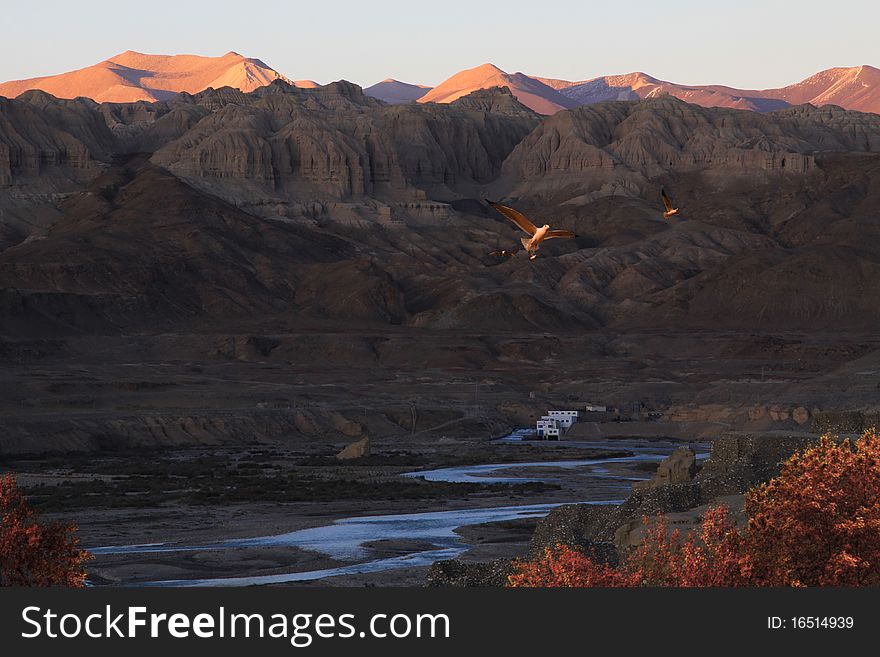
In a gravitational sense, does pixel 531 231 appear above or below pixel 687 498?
above

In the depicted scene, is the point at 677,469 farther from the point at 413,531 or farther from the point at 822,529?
the point at 822,529

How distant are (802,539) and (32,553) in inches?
463

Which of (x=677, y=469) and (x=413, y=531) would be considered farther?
(x=413, y=531)

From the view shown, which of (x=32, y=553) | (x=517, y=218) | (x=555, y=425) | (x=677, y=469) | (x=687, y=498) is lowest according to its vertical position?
(x=555, y=425)

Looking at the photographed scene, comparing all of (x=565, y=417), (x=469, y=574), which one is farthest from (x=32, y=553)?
(x=565, y=417)

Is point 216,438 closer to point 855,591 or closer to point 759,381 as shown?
point 759,381

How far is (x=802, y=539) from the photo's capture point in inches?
933

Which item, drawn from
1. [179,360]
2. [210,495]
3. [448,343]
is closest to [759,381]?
[448,343]

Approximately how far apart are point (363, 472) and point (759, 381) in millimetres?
63042

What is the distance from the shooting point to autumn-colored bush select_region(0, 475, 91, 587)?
84.8ft

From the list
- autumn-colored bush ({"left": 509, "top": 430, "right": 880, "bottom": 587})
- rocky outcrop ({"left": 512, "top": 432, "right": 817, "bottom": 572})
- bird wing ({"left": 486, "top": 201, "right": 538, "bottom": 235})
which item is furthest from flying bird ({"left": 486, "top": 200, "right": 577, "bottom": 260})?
autumn-colored bush ({"left": 509, "top": 430, "right": 880, "bottom": 587})

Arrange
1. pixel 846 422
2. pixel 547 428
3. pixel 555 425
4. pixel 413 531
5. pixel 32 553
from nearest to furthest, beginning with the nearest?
pixel 32 553, pixel 846 422, pixel 413 531, pixel 547 428, pixel 555 425

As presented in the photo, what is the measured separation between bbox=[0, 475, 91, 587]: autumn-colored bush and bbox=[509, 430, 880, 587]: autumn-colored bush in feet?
23.6

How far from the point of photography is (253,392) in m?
139
